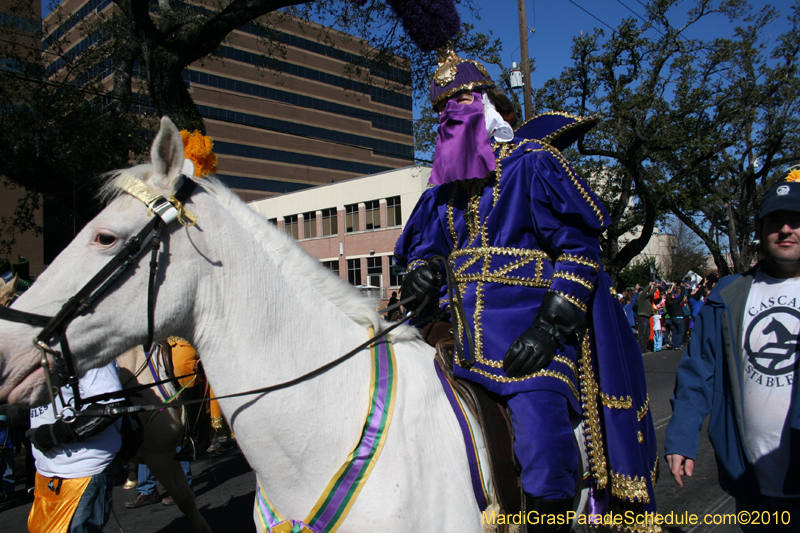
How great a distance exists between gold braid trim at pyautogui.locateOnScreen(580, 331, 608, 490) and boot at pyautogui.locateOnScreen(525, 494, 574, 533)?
36cm

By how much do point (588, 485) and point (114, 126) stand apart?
11004 mm

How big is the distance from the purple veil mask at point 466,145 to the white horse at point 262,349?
97 centimetres

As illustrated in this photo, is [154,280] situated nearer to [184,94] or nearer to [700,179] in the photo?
[184,94]

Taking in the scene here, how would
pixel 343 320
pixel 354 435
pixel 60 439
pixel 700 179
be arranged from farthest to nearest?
pixel 700 179, pixel 60 439, pixel 343 320, pixel 354 435

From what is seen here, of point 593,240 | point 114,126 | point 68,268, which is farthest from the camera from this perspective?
point 114,126

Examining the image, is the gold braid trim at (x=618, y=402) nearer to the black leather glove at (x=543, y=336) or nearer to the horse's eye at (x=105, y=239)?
the black leather glove at (x=543, y=336)

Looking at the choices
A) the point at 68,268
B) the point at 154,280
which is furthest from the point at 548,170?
the point at 68,268

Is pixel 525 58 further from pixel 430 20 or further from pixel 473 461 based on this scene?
pixel 473 461

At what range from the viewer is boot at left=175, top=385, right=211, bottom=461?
4367mm

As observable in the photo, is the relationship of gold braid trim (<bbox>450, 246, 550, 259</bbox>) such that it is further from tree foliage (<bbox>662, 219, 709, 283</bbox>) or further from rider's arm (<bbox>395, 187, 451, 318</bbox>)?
tree foliage (<bbox>662, 219, 709, 283</bbox>)

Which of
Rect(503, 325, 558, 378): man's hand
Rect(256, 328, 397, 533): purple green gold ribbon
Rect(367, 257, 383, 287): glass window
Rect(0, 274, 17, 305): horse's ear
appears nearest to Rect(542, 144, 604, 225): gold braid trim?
Rect(503, 325, 558, 378): man's hand

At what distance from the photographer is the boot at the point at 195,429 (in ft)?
14.3

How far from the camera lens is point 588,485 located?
254 centimetres

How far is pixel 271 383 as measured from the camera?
188cm
